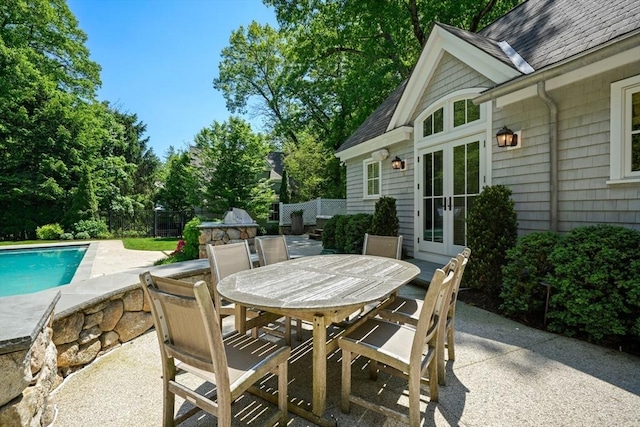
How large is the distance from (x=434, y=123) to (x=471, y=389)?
5.29 meters

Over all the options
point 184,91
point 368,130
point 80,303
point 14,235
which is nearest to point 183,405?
point 80,303

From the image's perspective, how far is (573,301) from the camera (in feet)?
10.7

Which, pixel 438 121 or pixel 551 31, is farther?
pixel 438 121

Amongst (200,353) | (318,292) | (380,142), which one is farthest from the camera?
(380,142)

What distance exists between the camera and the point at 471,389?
2.36 m

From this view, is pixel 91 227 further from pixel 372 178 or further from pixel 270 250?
pixel 270 250

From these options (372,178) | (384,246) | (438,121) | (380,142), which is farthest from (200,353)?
(372,178)

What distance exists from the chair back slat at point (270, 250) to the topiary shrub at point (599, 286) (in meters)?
3.02

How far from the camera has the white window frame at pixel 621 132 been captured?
369cm

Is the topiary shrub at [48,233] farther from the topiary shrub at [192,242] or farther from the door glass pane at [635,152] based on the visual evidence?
the door glass pane at [635,152]

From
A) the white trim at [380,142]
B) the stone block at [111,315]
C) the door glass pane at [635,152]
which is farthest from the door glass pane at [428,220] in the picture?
the stone block at [111,315]

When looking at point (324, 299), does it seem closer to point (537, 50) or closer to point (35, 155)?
point (537, 50)

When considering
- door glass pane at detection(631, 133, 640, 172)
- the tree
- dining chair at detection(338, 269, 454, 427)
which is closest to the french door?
door glass pane at detection(631, 133, 640, 172)

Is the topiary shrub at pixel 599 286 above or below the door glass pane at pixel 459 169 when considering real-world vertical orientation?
below
